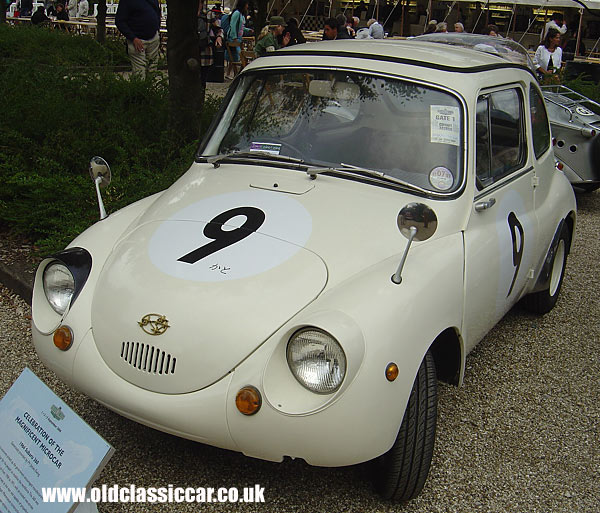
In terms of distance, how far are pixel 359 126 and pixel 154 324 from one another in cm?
155

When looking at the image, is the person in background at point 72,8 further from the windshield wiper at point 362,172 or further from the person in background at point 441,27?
the windshield wiper at point 362,172

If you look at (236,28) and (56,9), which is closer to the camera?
(236,28)

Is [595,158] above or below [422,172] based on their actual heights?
below

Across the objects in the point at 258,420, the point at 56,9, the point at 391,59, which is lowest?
the point at 258,420

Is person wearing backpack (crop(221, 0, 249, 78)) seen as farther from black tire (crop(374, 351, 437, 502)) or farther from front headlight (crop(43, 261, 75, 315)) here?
black tire (crop(374, 351, 437, 502))

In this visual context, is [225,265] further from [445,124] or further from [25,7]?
[25,7]

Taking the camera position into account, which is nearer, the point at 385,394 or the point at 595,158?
the point at 385,394

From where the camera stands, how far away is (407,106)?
3584mm

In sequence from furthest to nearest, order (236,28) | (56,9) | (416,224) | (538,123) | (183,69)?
Answer: (56,9) → (236,28) → (183,69) → (538,123) → (416,224)

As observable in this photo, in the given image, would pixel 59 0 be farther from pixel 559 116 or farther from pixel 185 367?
pixel 185 367

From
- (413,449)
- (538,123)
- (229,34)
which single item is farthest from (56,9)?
(413,449)

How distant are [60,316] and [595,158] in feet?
23.2

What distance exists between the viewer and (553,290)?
5.03 metres

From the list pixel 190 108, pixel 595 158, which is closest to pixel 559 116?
pixel 595 158
